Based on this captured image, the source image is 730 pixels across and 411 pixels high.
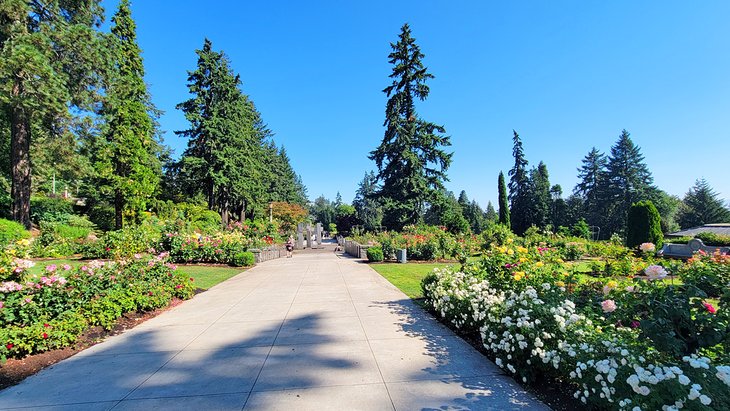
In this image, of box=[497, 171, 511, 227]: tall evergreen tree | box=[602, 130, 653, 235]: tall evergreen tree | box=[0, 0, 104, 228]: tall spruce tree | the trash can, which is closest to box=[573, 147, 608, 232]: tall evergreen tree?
box=[602, 130, 653, 235]: tall evergreen tree

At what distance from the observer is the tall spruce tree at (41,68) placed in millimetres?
13508

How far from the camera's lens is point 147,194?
23391 mm

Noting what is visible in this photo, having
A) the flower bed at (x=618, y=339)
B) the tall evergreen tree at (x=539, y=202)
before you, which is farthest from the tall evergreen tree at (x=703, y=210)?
the flower bed at (x=618, y=339)

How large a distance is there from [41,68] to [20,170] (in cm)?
556

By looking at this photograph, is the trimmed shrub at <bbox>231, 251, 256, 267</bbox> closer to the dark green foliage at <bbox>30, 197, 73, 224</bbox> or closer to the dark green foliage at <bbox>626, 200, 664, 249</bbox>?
the dark green foliage at <bbox>30, 197, 73, 224</bbox>

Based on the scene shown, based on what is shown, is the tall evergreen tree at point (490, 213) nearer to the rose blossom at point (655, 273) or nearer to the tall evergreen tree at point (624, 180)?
the tall evergreen tree at point (624, 180)

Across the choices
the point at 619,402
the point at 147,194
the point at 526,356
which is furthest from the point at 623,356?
the point at 147,194

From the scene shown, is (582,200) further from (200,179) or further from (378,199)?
(200,179)

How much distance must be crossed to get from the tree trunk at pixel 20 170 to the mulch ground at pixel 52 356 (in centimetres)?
1562

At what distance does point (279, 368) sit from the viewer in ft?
12.5

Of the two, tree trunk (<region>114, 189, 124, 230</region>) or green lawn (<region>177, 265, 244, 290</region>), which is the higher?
tree trunk (<region>114, 189, 124, 230</region>)

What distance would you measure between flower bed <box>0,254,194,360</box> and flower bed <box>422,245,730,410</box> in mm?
5657

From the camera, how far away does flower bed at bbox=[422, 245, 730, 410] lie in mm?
2066

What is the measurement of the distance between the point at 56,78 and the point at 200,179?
12.9 m
